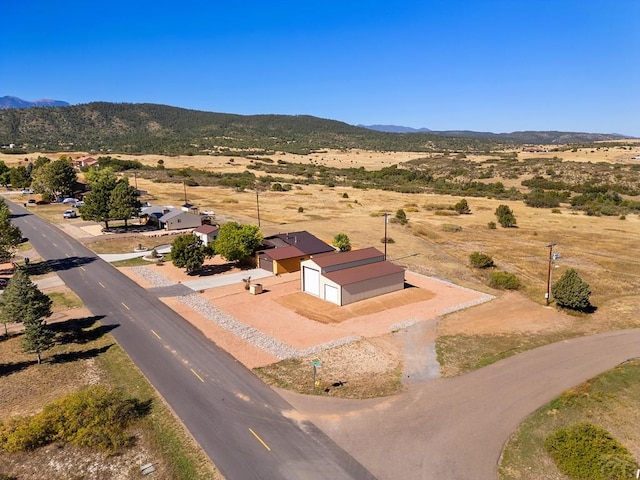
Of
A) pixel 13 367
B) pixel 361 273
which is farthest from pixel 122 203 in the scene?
pixel 361 273

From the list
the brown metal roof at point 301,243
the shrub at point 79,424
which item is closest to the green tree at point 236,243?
the brown metal roof at point 301,243

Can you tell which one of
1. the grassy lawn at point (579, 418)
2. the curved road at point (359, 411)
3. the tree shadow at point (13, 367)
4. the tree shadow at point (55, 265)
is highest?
the tree shadow at point (55, 265)

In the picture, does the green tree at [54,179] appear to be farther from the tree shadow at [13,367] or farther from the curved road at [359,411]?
the tree shadow at [13,367]

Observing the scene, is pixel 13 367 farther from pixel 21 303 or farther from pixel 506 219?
pixel 506 219

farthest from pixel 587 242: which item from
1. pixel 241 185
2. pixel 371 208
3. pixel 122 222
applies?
pixel 241 185

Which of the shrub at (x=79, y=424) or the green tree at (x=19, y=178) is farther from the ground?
the green tree at (x=19, y=178)
